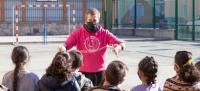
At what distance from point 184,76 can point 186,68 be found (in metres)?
0.11

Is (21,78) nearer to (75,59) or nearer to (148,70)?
(75,59)

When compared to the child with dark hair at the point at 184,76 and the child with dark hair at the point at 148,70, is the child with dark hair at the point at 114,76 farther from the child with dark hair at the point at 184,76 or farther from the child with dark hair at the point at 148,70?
the child with dark hair at the point at 184,76

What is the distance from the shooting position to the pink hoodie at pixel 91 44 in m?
7.95

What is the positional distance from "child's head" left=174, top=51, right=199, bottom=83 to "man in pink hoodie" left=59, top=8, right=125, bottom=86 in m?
2.03

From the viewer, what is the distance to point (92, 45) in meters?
7.96

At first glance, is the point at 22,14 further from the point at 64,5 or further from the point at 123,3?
the point at 123,3

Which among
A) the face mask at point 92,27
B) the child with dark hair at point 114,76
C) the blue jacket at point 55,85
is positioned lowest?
the blue jacket at point 55,85

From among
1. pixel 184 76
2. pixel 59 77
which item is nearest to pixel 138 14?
pixel 184 76

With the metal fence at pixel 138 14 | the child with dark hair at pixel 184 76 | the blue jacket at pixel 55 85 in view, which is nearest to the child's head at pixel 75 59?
the blue jacket at pixel 55 85

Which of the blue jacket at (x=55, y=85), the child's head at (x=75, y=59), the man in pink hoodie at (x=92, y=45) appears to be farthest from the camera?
the man in pink hoodie at (x=92, y=45)

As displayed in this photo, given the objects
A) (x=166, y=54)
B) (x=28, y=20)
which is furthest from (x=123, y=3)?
(x=166, y=54)

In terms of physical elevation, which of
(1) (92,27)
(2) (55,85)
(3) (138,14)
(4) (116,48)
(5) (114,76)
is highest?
(3) (138,14)

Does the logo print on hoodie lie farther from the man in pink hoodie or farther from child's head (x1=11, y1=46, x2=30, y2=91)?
child's head (x1=11, y1=46, x2=30, y2=91)

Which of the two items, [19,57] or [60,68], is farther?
[19,57]
